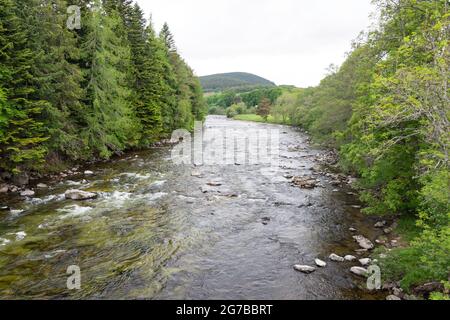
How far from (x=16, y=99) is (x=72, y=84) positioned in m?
4.70

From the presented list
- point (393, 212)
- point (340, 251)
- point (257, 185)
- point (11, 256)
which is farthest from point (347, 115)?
point (11, 256)

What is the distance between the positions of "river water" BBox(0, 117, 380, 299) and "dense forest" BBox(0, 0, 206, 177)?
321cm

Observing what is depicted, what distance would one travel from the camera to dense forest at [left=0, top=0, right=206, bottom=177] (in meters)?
16.5

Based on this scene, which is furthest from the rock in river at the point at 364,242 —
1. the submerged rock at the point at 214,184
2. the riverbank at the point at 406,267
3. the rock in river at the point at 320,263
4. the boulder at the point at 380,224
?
the submerged rock at the point at 214,184

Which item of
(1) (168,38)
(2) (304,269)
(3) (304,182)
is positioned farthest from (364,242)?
(1) (168,38)

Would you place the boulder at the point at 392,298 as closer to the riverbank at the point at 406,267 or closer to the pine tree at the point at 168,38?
the riverbank at the point at 406,267

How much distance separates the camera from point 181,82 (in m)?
46.5

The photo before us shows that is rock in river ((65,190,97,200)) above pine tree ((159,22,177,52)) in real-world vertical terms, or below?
below

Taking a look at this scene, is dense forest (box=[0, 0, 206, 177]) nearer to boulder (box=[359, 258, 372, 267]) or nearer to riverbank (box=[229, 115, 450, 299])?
boulder (box=[359, 258, 372, 267])

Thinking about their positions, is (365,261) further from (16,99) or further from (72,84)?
(72,84)

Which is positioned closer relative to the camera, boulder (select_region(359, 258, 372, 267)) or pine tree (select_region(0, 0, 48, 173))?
boulder (select_region(359, 258, 372, 267))

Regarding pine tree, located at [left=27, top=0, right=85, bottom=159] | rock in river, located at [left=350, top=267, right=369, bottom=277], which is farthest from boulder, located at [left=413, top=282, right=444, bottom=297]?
pine tree, located at [left=27, top=0, right=85, bottom=159]

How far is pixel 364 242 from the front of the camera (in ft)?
38.1
